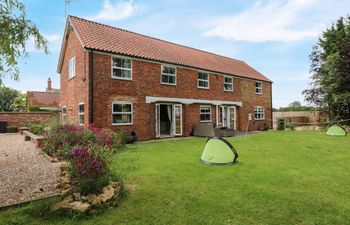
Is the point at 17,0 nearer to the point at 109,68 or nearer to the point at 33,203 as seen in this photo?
the point at 33,203

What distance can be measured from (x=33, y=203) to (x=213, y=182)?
150 inches

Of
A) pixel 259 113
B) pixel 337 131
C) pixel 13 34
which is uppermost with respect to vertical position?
pixel 13 34

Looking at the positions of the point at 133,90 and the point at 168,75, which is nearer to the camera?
the point at 133,90

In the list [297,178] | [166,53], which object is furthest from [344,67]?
[297,178]

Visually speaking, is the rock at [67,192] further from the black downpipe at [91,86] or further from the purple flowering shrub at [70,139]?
the black downpipe at [91,86]

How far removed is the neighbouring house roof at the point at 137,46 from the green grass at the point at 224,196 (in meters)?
8.17

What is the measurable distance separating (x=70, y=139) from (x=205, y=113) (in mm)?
11183

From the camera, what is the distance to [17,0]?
3791mm

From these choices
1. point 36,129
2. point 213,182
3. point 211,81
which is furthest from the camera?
point 211,81

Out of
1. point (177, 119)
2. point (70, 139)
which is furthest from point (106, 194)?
point (177, 119)

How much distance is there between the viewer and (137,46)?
48.9 feet

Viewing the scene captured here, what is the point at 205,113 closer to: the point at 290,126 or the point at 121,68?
the point at 121,68

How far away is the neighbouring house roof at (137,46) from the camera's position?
12723 mm

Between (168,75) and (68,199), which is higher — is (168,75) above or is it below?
above
